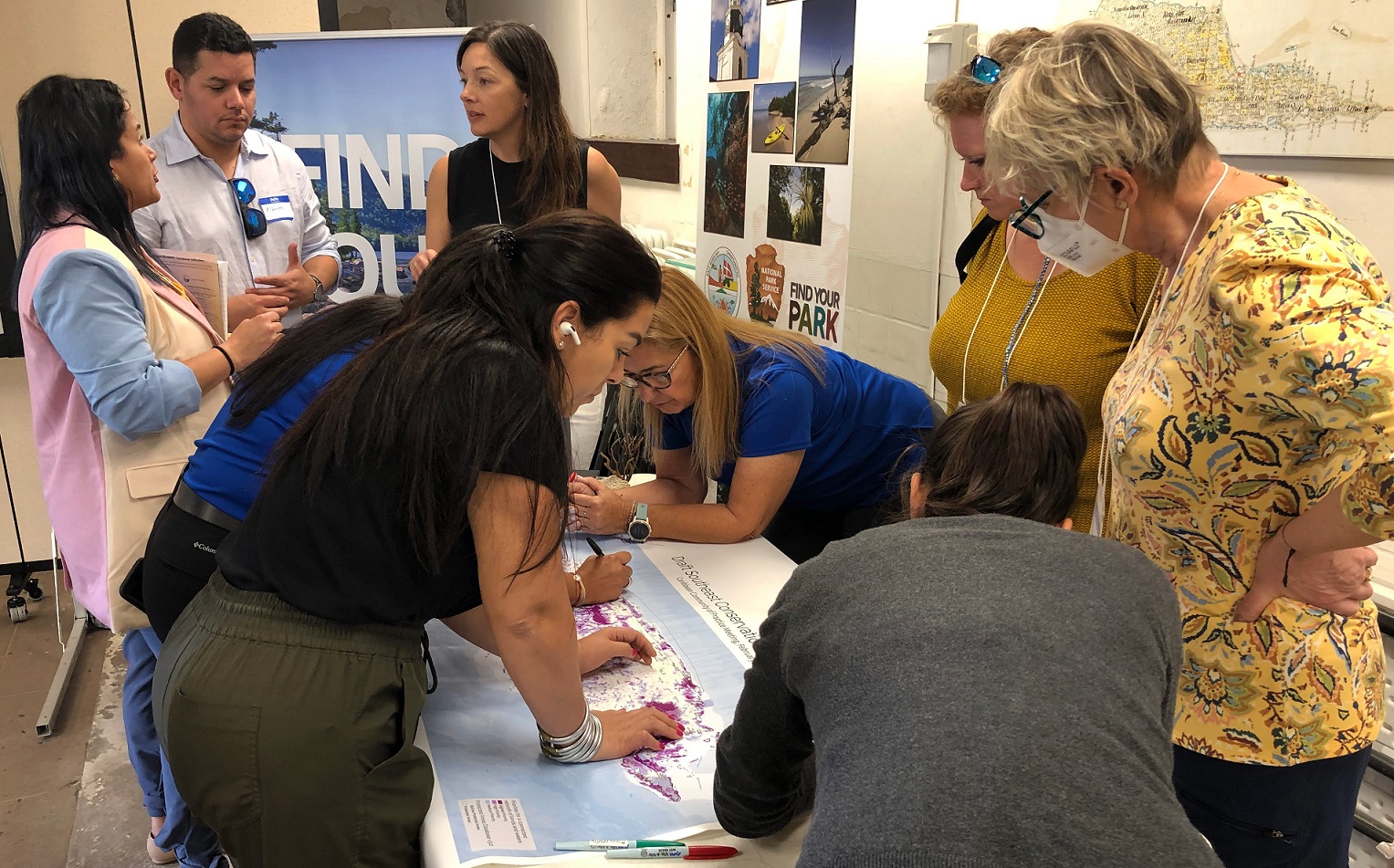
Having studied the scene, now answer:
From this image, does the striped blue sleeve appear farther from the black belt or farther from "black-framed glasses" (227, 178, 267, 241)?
"black-framed glasses" (227, 178, 267, 241)

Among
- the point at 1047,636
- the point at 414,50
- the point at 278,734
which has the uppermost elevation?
the point at 414,50

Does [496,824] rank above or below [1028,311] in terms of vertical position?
below

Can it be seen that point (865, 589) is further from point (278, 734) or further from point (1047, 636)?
point (278, 734)

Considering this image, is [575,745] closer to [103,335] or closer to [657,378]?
[657,378]

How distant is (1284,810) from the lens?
1.11 m

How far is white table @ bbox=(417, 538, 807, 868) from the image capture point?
3.36 feet

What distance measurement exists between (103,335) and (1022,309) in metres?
1.63

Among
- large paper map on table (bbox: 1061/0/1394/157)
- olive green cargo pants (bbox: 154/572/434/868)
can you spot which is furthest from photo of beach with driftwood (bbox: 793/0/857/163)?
olive green cargo pants (bbox: 154/572/434/868)

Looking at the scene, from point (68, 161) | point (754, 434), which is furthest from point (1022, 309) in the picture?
point (68, 161)

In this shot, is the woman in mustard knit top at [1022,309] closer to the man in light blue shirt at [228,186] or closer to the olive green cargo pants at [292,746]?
the olive green cargo pants at [292,746]

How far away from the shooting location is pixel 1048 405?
1.03 metres

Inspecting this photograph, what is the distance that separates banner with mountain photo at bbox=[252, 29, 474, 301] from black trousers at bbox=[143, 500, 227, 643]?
213cm

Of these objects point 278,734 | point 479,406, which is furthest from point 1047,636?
point 278,734

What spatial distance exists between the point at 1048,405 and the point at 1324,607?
390mm
